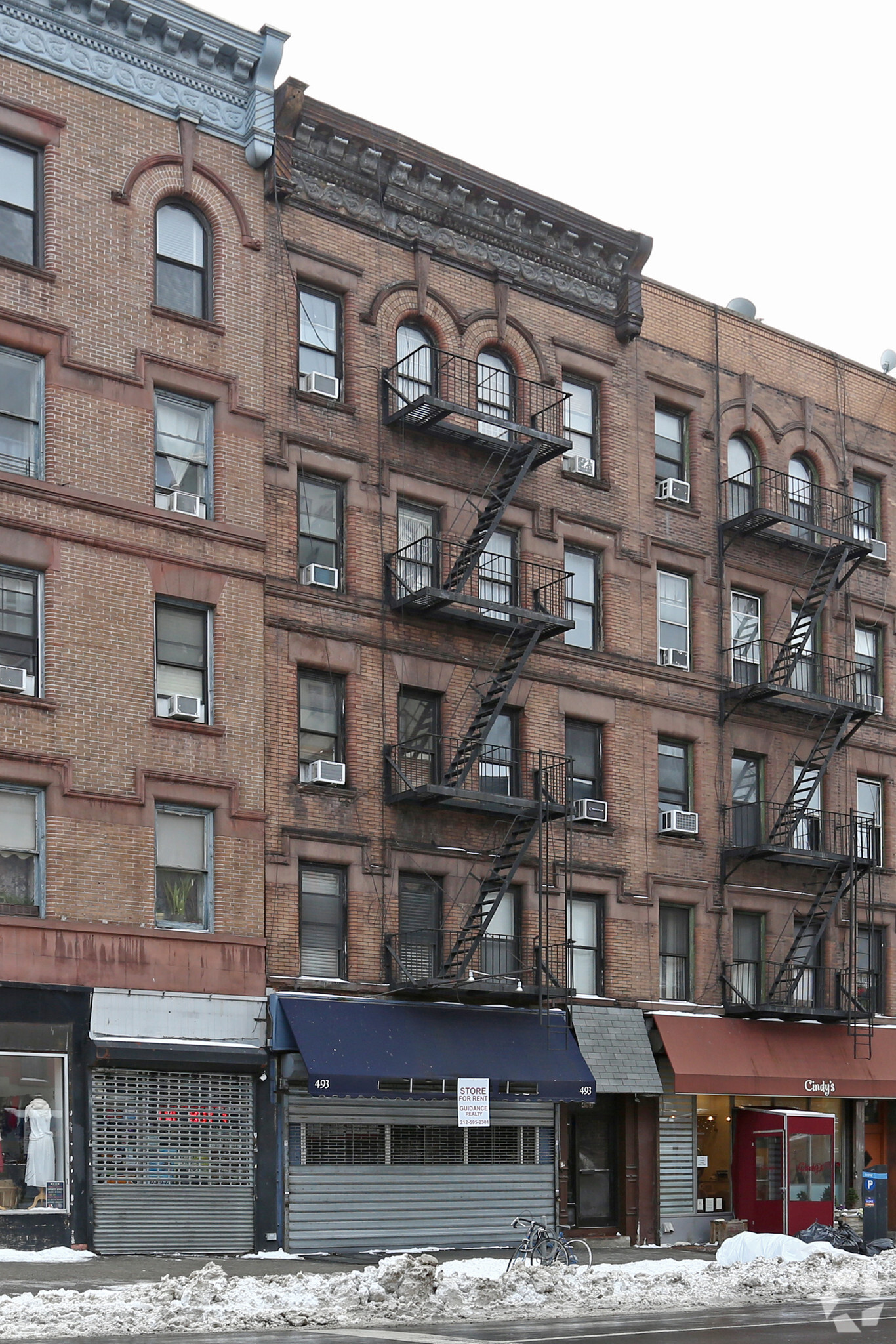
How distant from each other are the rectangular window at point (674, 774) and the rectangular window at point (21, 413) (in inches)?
570

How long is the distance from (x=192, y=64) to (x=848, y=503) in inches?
720

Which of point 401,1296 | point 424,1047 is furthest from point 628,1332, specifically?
point 424,1047

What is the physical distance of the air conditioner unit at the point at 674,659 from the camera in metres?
37.2

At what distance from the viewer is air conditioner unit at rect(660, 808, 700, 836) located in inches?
1447

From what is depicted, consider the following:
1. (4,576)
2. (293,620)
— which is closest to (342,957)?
(293,620)

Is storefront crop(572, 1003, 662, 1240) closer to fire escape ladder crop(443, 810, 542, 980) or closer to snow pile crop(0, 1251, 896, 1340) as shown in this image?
fire escape ladder crop(443, 810, 542, 980)

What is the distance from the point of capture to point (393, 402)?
33812 millimetres

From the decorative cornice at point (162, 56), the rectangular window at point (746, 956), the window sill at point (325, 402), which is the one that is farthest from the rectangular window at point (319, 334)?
the rectangular window at point (746, 956)

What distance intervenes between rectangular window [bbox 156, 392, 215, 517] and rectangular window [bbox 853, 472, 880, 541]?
17.5m

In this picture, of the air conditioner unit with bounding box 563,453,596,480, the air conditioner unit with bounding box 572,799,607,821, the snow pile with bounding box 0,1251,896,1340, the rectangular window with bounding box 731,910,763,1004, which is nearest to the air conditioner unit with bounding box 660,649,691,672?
the air conditioner unit with bounding box 572,799,607,821

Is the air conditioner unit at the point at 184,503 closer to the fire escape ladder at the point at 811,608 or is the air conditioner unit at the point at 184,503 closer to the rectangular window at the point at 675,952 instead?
the rectangular window at the point at 675,952

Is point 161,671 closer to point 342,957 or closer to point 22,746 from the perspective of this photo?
point 22,746

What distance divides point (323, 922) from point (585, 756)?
718 centimetres

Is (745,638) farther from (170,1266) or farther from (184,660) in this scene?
(170,1266)
